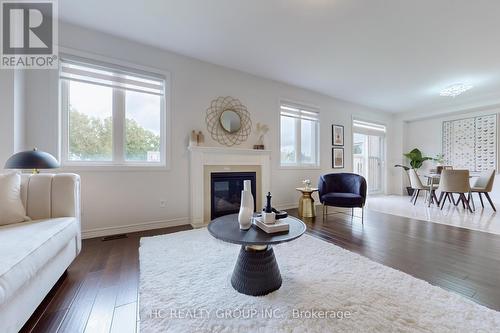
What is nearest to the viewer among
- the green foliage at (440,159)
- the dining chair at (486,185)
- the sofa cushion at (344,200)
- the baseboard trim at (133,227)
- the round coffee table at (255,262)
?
the round coffee table at (255,262)

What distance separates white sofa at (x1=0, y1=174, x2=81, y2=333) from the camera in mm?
1008

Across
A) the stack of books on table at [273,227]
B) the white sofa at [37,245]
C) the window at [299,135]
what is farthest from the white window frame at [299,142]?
the white sofa at [37,245]

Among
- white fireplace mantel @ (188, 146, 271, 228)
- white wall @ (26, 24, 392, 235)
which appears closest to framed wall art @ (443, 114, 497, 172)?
white wall @ (26, 24, 392, 235)

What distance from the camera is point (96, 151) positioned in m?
2.81

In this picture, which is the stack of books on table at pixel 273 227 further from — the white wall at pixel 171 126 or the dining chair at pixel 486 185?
the dining chair at pixel 486 185

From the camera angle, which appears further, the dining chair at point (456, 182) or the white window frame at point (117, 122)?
the dining chair at point (456, 182)

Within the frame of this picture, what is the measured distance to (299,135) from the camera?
467 cm

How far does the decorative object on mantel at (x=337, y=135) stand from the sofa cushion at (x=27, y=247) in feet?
16.5

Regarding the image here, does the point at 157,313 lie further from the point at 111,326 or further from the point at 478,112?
the point at 478,112

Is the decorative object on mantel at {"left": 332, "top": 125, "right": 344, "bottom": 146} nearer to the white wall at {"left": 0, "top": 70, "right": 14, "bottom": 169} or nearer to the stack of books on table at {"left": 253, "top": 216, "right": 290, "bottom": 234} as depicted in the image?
the stack of books on table at {"left": 253, "top": 216, "right": 290, "bottom": 234}

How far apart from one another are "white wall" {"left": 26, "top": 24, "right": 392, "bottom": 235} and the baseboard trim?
0.05ft

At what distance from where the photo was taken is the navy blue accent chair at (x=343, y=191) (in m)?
3.36

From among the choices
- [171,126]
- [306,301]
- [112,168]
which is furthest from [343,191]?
[112,168]

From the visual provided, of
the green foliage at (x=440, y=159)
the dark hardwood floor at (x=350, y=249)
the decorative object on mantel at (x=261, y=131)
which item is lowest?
the dark hardwood floor at (x=350, y=249)
